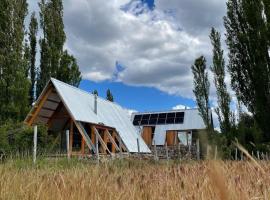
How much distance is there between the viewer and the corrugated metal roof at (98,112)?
18591 mm

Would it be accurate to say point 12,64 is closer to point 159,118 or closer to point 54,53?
point 54,53

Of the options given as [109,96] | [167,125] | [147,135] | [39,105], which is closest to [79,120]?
[39,105]

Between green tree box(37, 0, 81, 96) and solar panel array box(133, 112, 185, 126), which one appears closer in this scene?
green tree box(37, 0, 81, 96)

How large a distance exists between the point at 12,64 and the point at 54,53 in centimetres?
510

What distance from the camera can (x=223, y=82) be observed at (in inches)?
967

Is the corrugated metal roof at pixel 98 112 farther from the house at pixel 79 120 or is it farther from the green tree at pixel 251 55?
the green tree at pixel 251 55

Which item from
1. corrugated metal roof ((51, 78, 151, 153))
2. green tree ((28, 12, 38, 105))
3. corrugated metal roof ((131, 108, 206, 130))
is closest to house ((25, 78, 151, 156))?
corrugated metal roof ((51, 78, 151, 153))

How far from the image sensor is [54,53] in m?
28.8

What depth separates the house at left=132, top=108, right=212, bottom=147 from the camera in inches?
1421

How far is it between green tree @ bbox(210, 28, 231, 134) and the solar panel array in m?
12.9

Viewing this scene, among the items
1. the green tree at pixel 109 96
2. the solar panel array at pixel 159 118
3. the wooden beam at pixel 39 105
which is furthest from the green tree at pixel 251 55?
the green tree at pixel 109 96

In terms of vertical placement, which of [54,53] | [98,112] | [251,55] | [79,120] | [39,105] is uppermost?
[54,53]

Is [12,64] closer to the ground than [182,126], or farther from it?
farther from it

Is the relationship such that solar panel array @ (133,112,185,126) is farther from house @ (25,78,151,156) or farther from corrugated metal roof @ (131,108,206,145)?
house @ (25,78,151,156)
